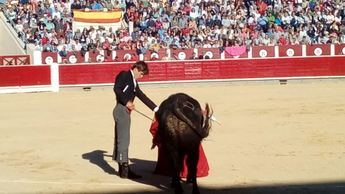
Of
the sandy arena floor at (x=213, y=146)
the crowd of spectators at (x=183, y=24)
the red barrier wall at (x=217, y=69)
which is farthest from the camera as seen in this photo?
the crowd of spectators at (x=183, y=24)

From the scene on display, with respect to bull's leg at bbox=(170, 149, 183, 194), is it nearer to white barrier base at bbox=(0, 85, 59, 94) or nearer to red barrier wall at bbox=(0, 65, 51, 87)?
white barrier base at bbox=(0, 85, 59, 94)

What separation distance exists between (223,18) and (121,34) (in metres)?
4.07

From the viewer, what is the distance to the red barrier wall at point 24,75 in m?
19.1

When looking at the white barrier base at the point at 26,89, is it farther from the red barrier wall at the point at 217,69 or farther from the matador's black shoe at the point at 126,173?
the matador's black shoe at the point at 126,173

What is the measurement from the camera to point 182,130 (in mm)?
6230

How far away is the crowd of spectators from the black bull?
15.3m

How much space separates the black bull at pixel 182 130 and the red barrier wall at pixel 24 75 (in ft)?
44.1

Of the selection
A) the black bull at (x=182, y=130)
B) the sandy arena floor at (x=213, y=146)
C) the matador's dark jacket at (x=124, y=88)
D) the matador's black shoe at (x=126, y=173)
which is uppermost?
the matador's dark jacket at (x=124, y=88)

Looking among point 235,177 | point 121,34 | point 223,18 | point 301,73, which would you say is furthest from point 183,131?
point 223,18

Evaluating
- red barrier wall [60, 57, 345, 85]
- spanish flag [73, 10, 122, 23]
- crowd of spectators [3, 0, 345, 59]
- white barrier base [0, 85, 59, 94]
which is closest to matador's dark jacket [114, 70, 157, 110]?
white barrier base [0, 85, 59, 94]

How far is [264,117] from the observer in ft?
41.3

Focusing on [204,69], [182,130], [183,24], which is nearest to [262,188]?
[182,130]

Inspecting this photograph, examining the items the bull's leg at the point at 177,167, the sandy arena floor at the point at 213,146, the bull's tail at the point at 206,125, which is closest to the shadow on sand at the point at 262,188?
the sandy arena floor at the point at 213,146

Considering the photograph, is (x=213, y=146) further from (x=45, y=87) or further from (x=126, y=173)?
(x=45, y=87)
